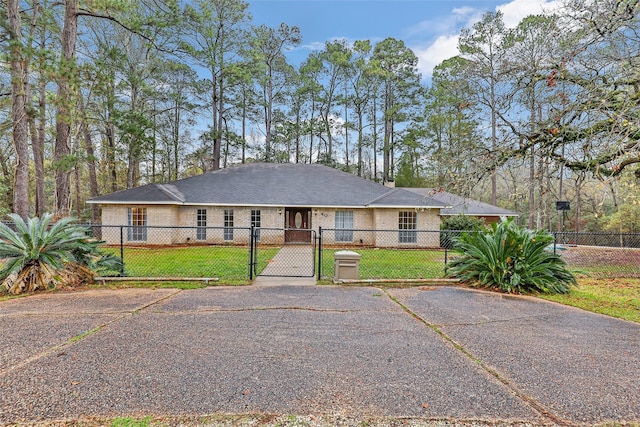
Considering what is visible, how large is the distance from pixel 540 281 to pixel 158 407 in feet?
23.8

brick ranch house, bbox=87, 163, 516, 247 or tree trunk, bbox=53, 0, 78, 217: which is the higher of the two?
tree trunk, bbox=53, 0, 78, 217

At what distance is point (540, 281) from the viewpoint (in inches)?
255

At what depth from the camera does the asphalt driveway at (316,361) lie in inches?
96.0

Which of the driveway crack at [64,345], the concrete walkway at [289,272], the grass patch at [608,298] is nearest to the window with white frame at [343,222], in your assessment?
the concrete walkway at [289,272]

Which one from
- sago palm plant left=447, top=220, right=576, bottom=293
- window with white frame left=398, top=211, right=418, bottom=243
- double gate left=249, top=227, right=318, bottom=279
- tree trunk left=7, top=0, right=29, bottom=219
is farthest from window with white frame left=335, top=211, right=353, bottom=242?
tree trunk left=7, top=0, right=29, bottom=219

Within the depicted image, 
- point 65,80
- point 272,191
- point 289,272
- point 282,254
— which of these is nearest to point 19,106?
point 65,80

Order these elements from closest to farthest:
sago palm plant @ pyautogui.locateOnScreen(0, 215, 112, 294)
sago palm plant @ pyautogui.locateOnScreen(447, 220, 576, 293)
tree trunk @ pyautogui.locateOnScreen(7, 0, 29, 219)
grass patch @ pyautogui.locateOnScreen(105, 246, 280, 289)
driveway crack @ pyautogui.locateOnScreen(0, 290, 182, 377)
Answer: driveway crack @ pyautogui.locateOnScreen(0, 290, 182, 377), sago palm plant @ pyautogui.locateOnScreen(0, 215, 112, 294), sago palm plant @ pyautogui.locateOnScreen(447, 220, 576, 293), tree trunk @ pyautogui.locateOnScreen(7, 0, 29, 219), grass patch @ pyautogui.locateOnScreen(105, 246, 280, 289)

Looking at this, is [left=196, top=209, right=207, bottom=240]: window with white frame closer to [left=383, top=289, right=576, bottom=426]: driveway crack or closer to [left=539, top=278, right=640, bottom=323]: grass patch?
[left=383, top=289, right=576, bottom=426]: driveway crack

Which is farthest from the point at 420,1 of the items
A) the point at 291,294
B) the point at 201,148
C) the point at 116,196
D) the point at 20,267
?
the point at 201,148

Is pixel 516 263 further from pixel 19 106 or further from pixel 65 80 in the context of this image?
pixel 19 106

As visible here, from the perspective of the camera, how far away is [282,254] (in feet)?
43.8

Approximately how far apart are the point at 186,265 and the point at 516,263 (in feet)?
31.0

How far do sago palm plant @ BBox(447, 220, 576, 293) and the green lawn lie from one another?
5542mm

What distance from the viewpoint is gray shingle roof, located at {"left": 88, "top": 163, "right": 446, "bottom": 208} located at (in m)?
16.1
